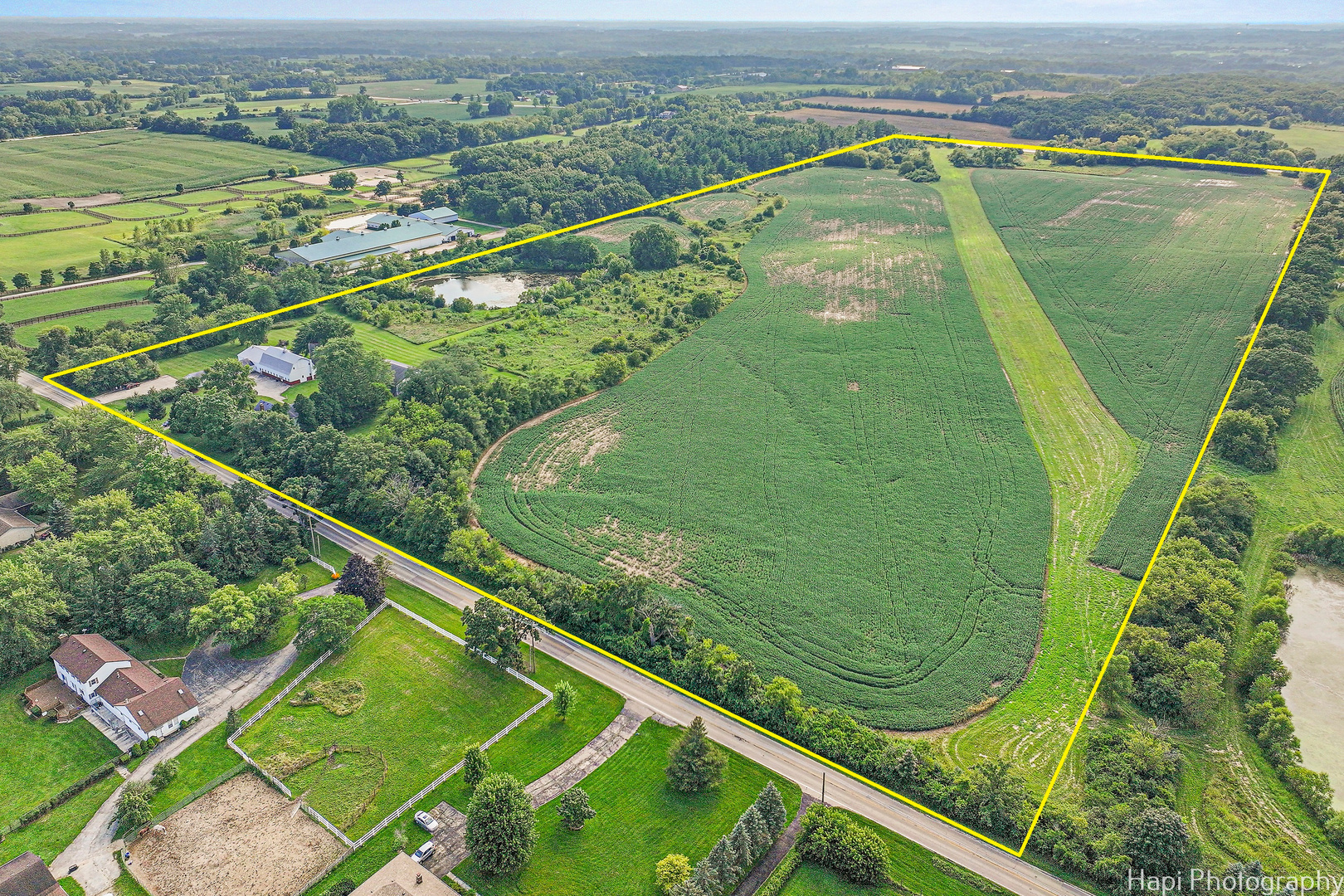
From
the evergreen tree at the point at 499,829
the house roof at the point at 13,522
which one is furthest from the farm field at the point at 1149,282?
the house roof at the point at 13,522

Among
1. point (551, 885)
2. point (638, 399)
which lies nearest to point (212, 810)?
point (551, 885)

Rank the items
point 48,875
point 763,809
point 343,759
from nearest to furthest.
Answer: point 48,875 < point 763,809 < point 343,759

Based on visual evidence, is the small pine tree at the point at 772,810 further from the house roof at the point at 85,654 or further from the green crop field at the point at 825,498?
the house roof at the point at 85,654

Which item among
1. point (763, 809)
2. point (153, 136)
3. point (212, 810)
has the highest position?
point (153, 136)

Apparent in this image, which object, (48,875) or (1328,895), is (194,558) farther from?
(1328,895)

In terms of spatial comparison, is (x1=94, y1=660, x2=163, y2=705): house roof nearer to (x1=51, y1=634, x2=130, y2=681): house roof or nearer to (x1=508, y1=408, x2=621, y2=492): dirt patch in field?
(x1=51, y1=634, x2=130, y2=681): house roof

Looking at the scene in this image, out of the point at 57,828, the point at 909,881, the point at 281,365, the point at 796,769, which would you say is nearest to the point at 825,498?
the point at 796,769
